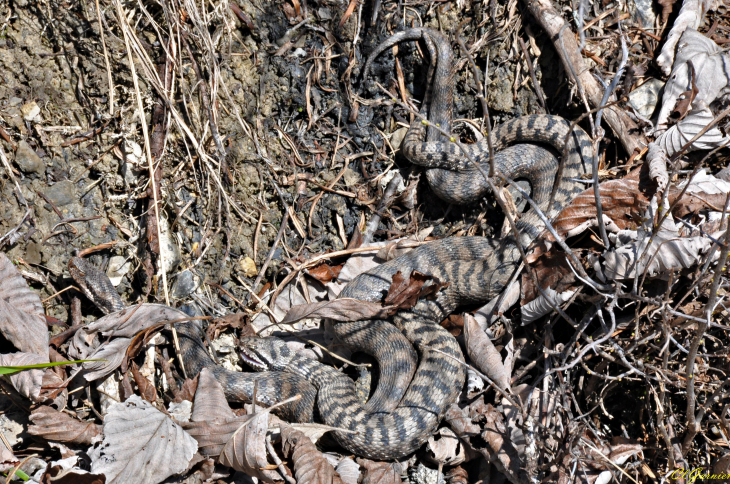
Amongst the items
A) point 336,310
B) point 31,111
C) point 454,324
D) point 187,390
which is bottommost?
point 454,324

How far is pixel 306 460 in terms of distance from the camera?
3703 millimetres

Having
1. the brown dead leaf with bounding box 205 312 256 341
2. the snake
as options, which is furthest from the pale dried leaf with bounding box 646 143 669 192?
the brown dead leaf with bounding box 205 312 256 341

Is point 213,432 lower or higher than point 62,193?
lower

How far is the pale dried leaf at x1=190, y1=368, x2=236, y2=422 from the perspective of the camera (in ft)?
12.8

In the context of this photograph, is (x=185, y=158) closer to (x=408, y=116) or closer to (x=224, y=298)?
(x=224, y=298)

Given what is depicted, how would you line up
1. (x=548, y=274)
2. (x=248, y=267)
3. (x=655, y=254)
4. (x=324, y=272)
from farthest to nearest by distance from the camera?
Result: (x=324, y=272)
(x=248, y=267)
(x=548, y=274)
(x=655, y=254)

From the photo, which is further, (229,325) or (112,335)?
(229,325)

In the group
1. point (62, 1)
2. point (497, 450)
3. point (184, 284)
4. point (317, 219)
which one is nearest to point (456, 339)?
point (497, 450)

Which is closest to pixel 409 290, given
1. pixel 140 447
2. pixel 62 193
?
pixel 140 447

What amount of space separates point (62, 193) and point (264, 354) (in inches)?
91.7

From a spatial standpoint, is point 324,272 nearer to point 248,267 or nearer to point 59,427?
point 248,267

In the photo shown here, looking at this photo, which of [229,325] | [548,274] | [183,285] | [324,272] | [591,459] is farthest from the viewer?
[324,272]

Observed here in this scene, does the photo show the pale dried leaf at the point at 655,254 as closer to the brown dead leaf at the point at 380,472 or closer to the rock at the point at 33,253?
the brown dead leaf at the point at 380,472

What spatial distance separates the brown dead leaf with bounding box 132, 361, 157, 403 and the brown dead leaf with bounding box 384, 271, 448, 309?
2187 millimetres
